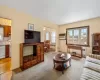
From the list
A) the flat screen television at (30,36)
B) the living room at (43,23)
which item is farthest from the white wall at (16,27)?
the flat screen television at (30,36)

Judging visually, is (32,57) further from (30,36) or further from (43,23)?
(43,23)

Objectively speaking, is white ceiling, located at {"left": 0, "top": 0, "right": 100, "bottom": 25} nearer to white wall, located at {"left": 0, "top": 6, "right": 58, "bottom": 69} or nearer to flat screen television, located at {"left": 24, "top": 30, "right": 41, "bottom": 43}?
white wall, located at {"left": 0, "top": 6, "right": 58, "bottom": 69}

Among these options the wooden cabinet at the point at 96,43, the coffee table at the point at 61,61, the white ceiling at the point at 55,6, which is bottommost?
the coffee table at the point at 61,61

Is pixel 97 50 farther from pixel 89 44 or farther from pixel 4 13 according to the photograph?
pixel 4 13

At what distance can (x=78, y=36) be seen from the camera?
18.0ft

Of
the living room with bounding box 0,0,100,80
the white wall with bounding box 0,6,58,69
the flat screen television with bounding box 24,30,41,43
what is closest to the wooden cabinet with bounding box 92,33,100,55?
the living room with bounding box 0,0,100,80

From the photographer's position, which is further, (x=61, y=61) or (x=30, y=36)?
(x=30, y=36)

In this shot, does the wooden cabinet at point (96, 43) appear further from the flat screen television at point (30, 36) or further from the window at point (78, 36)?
the flat screen television at point (30, 36)

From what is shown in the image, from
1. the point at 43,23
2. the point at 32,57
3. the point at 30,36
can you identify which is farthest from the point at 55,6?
the point at 32,57

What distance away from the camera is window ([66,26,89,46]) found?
16.4 ft

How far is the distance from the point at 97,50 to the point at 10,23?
488 centimetres

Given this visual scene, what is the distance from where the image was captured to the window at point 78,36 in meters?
5.01

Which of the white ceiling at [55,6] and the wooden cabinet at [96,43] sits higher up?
the white ceiling at [55,6]

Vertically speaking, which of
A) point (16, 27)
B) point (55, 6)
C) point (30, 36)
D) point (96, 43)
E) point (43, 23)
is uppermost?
point (55, 6)
